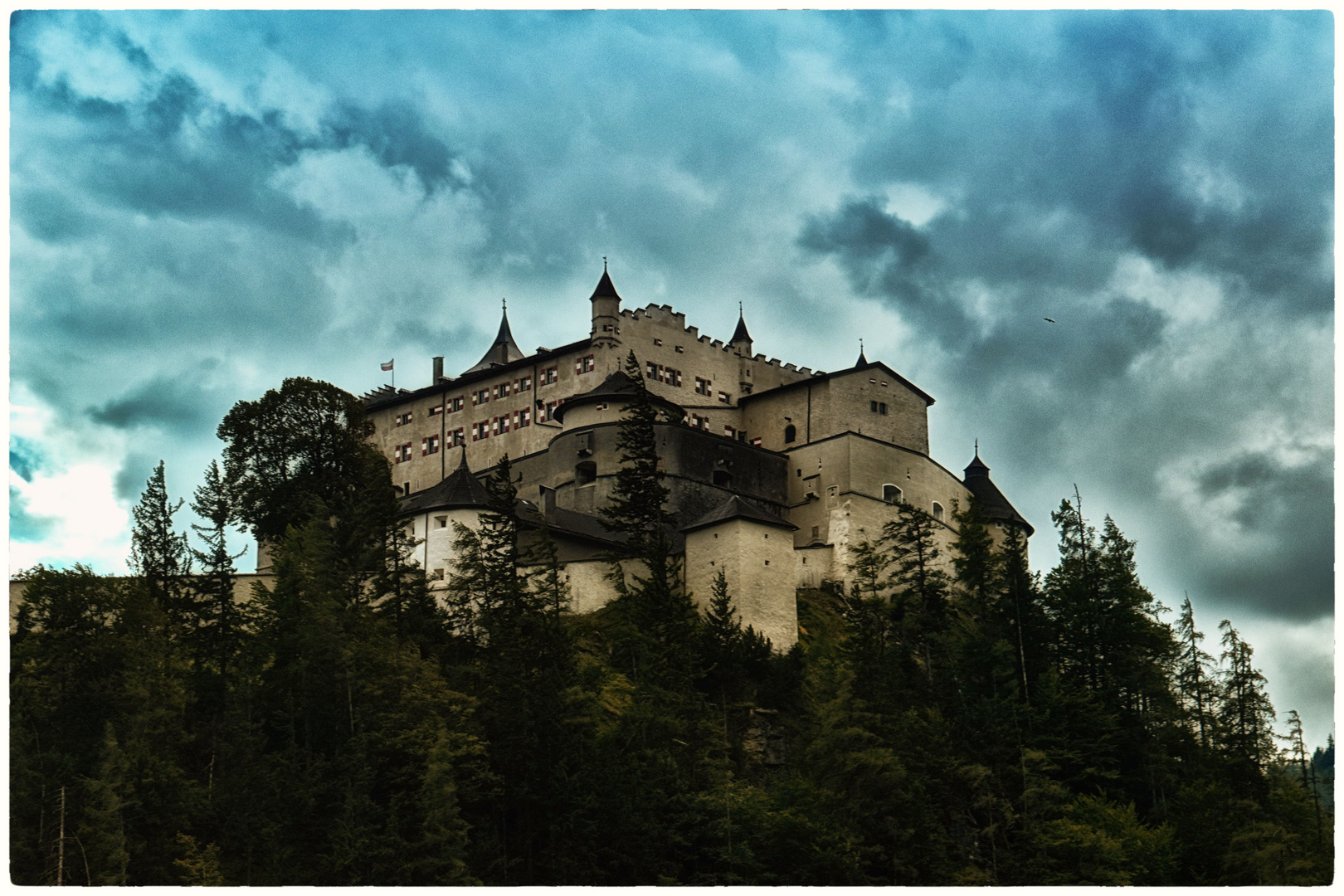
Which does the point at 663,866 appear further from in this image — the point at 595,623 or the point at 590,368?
the point at 590,368

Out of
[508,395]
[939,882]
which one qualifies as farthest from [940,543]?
[939,882]

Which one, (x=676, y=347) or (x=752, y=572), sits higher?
(x=676, y=347)

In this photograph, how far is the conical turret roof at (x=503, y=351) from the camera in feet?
314

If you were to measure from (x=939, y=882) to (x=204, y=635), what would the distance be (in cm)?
2174

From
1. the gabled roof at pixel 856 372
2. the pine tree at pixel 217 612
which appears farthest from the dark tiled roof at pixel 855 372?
the pine tree at pixel 217 612

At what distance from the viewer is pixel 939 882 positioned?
45.2 meters

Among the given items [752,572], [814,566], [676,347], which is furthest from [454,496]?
[676,347]

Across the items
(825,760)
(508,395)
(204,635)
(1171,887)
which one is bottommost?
(1171,887)

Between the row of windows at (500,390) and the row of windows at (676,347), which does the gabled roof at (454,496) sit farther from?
the row of windows at (676,347)

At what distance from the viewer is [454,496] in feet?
208

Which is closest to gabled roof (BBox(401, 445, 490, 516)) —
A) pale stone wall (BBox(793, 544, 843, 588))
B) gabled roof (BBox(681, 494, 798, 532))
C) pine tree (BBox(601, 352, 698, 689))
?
pine tree (BBox(601, 352, 698, 689))

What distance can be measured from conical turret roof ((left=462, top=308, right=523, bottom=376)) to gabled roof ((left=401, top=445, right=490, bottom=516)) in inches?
1184

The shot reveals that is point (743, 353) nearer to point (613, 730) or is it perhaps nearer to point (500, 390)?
point (500, 390)

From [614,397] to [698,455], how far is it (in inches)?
179
